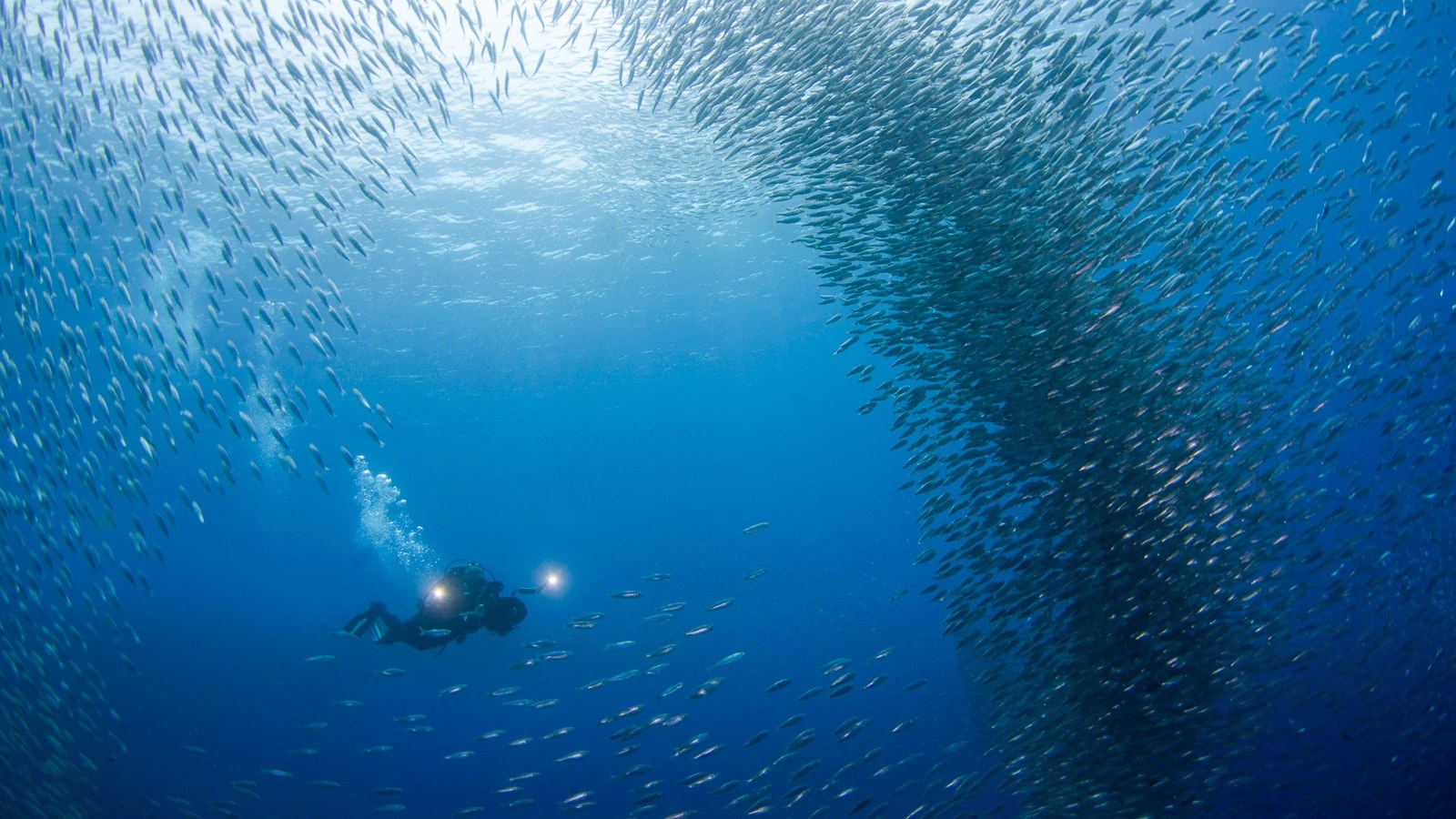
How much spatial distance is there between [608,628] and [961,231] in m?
27.4

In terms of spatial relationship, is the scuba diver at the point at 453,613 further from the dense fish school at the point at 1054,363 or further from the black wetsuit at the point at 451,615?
the dense fish school at the point at 1054,363

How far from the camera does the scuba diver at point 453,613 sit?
10.5 m

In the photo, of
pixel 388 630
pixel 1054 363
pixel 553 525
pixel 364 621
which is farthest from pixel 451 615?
pixel 553 525

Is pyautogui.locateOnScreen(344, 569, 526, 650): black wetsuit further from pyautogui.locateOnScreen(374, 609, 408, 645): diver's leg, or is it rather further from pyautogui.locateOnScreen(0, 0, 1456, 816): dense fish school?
pyautogui.locateOnScreen(0, 0, 1456, 816): dense fish school

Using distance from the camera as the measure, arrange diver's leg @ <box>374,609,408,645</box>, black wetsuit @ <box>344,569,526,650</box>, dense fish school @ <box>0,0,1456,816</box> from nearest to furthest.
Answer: dense fish school @ <box>0,0,1456,816</box>, black wetsuit @ <box>344,569,526,650</box>, diver's leg @ <box>374,609,408,645</box>

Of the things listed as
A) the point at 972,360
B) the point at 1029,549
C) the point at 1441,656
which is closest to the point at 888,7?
the point at 972,360

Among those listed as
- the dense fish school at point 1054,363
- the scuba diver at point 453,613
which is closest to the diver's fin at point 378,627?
the scuba diver at point 453,613

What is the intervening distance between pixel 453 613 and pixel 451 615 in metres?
0.05

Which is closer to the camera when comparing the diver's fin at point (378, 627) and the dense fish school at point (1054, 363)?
the dense fish school at point (1054, 363)

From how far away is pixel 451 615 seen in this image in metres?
10.6

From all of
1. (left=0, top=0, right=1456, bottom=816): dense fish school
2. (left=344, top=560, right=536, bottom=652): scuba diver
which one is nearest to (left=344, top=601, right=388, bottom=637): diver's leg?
(left=344, top=560, right=536, bottom=652): scuba diver

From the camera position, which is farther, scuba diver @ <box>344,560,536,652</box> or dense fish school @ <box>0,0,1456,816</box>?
scuba diver @ <box>344,560,536,652</box>

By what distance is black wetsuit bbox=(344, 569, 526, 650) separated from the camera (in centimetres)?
1045

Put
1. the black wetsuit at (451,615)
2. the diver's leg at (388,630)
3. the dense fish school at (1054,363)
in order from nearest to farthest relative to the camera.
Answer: the dense fish school at (1054,363)
the black wetsuit at (451,615)
the diver's leg at (388,630)
